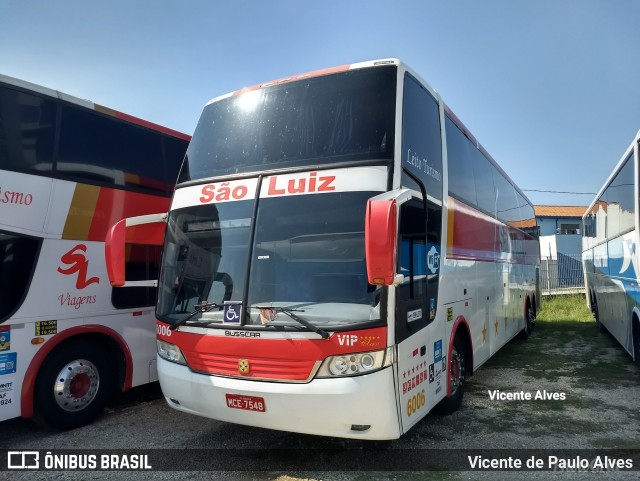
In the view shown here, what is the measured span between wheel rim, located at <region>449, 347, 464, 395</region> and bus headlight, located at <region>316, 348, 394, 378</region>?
208cm

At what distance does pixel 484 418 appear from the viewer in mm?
5949

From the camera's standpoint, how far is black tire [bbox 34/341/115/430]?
5.57 metres

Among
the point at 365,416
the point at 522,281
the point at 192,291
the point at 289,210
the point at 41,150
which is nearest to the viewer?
the point at 365,416

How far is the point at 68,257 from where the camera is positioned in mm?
5895

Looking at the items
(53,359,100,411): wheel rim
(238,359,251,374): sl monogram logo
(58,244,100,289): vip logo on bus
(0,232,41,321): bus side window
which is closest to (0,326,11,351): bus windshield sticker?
(0,232,41,321): bus side window

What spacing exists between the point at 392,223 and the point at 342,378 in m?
1.34

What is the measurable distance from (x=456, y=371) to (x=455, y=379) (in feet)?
0.31

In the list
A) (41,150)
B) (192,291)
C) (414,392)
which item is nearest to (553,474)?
(414,392)

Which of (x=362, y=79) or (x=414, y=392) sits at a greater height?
(x=362, y=79)

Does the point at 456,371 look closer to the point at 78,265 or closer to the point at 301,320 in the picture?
the point at 301,320

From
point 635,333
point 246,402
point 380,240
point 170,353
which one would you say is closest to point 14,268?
point 170,353

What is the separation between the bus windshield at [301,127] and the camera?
457 centimetres

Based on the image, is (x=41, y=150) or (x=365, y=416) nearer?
(x=365, y=416)

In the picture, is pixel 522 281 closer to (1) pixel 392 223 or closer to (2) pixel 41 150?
(1) pixel 392 223
